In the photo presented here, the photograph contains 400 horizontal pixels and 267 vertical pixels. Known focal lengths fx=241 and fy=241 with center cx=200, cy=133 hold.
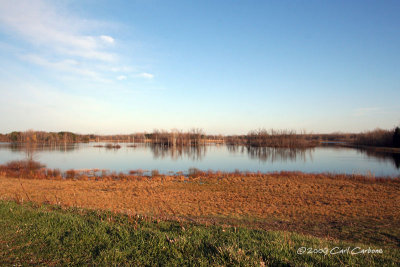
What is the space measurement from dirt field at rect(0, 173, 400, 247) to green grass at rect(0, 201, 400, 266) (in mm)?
1694

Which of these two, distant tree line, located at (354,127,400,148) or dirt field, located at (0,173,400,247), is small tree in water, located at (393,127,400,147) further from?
dirt field, located at (0,173,400,247)

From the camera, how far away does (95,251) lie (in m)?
4.29

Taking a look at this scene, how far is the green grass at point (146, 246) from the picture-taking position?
3.80 meters

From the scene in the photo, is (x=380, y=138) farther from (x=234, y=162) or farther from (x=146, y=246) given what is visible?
(x=146, y=246)

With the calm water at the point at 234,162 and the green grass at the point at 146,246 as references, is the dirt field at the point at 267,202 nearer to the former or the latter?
the green grass at the point at 146,246

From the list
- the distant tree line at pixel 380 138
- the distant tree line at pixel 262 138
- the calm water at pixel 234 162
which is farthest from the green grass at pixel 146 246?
the distant tree line at pixel 380 138

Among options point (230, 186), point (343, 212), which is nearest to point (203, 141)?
point (230, 186)

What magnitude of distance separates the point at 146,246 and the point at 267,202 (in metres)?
11.2

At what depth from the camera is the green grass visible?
12.5 ft

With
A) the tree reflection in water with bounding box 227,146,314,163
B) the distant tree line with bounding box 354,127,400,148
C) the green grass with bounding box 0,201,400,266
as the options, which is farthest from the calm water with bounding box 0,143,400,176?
the green grass with bounding box 0,201,400,266

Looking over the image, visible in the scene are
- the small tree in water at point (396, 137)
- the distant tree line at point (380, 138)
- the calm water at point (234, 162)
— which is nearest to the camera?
the calm water at point (234, 162)

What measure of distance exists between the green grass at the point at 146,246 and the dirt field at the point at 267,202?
66.7 inches

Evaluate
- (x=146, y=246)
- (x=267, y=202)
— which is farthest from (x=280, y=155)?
(x=146, y=246)

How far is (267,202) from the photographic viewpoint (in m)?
14.2
